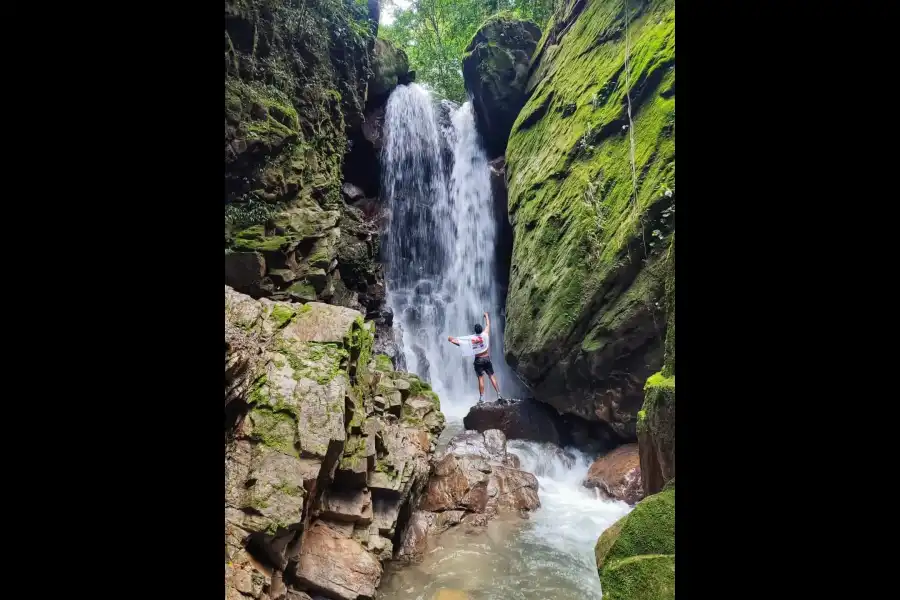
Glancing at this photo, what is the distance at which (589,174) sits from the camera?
360 inches

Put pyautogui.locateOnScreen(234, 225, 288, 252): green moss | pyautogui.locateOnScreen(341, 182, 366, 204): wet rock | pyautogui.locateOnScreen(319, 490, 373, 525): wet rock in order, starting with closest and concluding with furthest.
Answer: pyautogui.locateOnScreen(319, 490, 373, 525): wet rock → pyautogui.locateOnScreen(234, 225, 288, 252): green moss → pyautogui.locateOnScreen(341, 182, 366, 204): wet rock

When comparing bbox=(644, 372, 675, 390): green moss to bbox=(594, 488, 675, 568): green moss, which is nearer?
bbox=(594, 488, 675, 568): green moss

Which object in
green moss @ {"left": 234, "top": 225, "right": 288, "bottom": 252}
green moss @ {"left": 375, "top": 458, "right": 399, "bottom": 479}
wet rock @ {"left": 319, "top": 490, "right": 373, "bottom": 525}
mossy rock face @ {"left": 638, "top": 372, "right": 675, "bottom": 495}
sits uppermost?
green moss @ {"left": 234, "top": 225, "right": 288, "bottom": 252}

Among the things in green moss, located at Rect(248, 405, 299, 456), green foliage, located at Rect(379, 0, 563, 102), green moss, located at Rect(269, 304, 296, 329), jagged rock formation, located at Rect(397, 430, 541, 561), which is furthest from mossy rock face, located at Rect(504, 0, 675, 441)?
green foliage, located at Rect(379, 0, 563, 102)

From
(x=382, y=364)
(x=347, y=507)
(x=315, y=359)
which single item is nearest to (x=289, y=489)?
(x=347, y=507)

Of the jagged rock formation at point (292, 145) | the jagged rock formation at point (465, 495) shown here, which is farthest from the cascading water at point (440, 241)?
the jagged rock formation at point (465, 495)

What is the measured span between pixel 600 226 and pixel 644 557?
21.7 feet

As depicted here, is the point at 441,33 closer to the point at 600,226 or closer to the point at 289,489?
the point at 600,226

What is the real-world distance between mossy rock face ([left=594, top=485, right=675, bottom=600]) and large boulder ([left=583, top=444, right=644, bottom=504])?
180 inches

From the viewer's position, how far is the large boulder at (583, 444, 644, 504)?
7562 millimetres

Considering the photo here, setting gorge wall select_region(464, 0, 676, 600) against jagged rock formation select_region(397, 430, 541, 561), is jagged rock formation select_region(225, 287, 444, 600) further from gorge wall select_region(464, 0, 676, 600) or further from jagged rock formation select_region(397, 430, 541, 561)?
gorge wall select_region(464, 0, 676, 600)

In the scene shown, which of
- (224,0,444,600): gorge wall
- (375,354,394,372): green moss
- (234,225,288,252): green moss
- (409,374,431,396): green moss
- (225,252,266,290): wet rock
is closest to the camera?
(224,0,444,600): gorge wall
